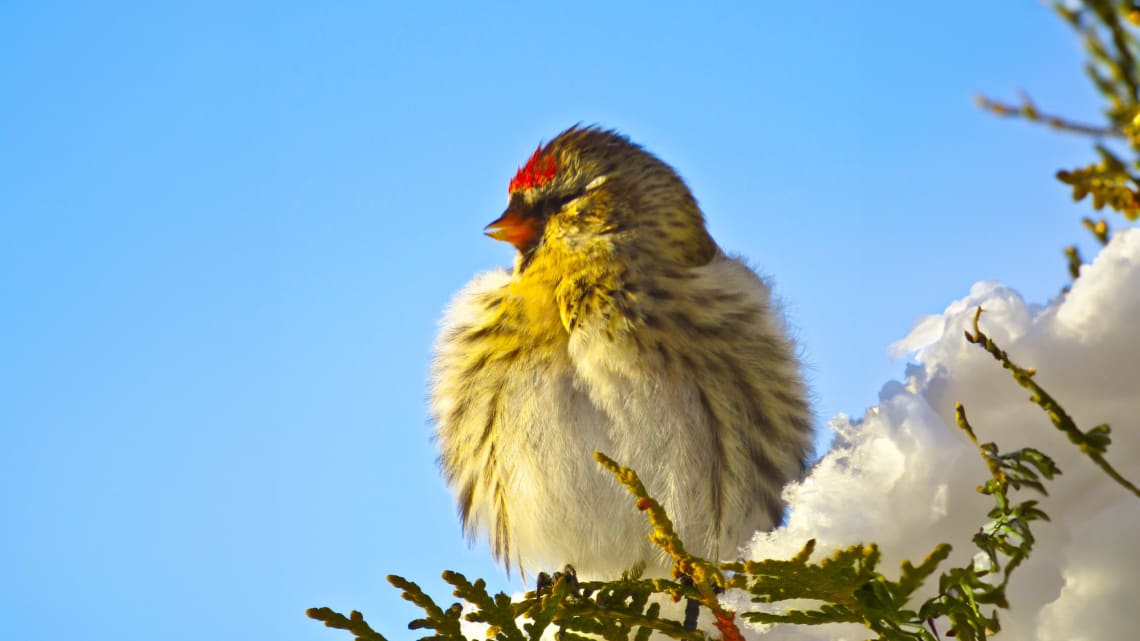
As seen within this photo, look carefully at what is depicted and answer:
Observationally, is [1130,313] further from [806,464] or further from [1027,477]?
[806,464]

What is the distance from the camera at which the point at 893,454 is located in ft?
5.10

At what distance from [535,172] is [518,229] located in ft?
0.65

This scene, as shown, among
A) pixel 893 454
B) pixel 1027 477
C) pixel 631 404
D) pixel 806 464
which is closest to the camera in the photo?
pixel 1027 477

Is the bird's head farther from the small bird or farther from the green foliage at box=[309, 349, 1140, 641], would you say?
the green foliage at box=[309, 349, 1140, 641]

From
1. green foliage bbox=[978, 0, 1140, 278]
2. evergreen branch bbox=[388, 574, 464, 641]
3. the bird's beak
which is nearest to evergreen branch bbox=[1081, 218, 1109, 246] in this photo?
green foliage bbox=[978, 0, 1140, 278]

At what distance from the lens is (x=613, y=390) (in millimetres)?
2307

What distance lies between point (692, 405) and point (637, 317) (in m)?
0.23

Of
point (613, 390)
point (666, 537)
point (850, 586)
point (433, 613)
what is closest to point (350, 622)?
point (433, 613)

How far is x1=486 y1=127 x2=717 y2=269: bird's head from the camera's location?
8.35 ft

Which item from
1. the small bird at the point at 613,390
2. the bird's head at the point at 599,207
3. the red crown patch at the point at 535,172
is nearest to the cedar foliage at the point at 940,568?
the small bird at the point at 613,390

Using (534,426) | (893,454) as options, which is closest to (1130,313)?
(893,454)

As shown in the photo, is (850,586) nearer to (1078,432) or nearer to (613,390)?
(1078,432)

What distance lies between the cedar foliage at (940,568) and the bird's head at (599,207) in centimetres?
104

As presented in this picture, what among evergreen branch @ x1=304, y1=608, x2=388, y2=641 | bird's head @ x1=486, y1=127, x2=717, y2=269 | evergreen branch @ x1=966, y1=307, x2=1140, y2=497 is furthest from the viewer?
bird's head @ x1=486, y1=127, x2=717, y2=269
